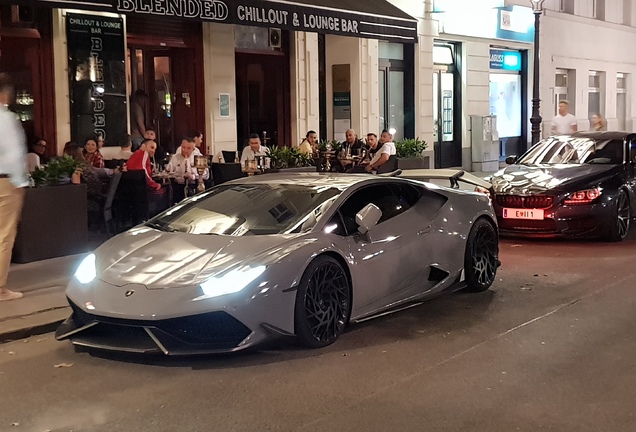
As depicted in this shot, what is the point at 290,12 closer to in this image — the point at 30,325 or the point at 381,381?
the point at 30,325

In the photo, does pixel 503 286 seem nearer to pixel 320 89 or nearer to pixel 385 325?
pixel 385 325

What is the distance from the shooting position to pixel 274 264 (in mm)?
6305

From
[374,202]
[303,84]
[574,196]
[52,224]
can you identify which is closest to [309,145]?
[303,84]

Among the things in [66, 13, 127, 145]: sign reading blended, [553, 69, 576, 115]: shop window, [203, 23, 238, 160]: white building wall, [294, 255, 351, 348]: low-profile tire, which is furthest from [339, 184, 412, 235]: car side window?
[553, 69, 576, 115]: shop window

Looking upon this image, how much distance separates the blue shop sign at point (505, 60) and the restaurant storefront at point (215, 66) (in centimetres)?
451

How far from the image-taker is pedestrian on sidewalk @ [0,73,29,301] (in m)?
8.35

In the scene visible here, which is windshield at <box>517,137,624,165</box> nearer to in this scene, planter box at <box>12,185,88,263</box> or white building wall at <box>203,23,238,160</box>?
white building wall at <box>203,23,238,160</box>

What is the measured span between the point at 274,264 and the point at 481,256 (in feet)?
10.1

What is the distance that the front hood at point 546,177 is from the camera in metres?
11.8

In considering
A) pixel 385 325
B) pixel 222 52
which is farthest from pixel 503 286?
pixel 222 52

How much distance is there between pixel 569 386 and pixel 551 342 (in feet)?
3.83

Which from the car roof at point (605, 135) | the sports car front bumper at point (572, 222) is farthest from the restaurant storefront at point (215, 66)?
the sports car front bumper at point (572, 222)

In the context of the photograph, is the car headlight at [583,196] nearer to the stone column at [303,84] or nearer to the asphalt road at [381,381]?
the asphalt road at [381,381]

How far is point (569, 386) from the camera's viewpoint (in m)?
5.77
